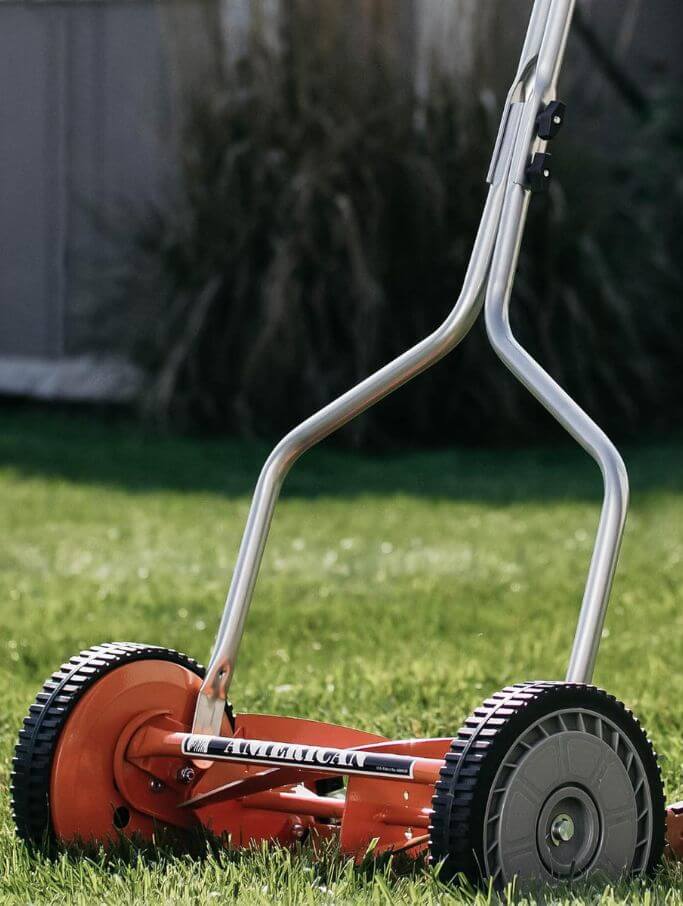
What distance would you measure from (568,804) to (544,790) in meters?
0.06

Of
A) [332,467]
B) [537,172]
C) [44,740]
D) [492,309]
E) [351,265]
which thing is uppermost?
[351,265]

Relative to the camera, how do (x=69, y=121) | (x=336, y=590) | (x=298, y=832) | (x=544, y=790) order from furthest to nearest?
1. (x=69, y=121)
2. (x=336, y=590)
3. (x=298, y=832)
4. (x=544, y=790)

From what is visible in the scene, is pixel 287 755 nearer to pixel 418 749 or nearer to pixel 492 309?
pixel 418 749

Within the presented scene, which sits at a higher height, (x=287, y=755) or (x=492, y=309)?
(x=492, y=309)

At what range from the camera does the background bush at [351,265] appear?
720cm

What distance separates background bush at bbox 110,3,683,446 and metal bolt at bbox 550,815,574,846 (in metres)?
5.19

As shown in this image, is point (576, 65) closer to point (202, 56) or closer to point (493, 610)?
point (202, 56)

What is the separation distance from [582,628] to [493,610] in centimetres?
217

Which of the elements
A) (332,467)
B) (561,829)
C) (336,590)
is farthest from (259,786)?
(332,467)

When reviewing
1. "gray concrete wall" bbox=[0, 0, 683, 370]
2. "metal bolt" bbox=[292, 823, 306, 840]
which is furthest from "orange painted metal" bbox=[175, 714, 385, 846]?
"gray concrete wall" bbox=[0, 0, 683, 370]

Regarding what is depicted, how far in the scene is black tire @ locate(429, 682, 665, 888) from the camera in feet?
5.88

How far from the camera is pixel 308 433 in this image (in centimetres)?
219

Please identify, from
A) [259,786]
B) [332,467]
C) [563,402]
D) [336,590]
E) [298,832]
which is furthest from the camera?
[332,467]

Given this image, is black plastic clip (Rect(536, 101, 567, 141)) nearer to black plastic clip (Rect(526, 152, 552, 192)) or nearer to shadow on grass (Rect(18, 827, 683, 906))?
black plastic clip (Rect(526, 152, 552, 192))
